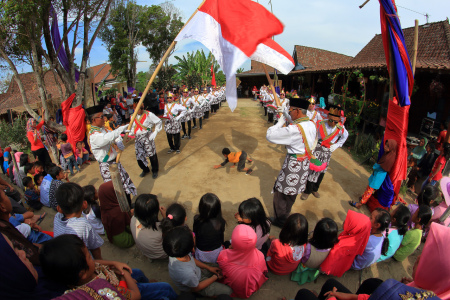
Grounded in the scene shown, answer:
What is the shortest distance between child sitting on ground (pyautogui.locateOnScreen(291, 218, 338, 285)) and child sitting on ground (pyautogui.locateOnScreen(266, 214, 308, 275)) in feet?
0.32

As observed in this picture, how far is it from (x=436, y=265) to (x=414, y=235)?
191 cm

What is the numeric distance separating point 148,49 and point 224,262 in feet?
77.1

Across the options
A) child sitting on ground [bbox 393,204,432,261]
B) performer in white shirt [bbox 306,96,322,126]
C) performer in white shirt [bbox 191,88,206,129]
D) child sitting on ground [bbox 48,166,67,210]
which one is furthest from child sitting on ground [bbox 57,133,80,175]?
child sitting on ground [bbox 393,204,432,261]

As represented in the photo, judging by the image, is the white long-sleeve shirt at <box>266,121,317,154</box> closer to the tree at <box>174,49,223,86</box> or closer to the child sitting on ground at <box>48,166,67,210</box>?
the child sitting on ground at <box>48,166,67,210</box>

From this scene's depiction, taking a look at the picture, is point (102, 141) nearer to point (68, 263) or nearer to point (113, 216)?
point (113, 216)

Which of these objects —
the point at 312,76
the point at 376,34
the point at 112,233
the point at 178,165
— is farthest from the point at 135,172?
the point at 376,34

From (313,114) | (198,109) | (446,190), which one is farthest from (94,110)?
(198,109)

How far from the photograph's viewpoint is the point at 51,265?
120 centimetres

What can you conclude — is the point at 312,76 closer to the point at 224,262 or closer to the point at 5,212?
the point at 224,262

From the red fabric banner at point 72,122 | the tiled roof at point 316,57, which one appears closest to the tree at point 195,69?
the tiled roof at point 316,57

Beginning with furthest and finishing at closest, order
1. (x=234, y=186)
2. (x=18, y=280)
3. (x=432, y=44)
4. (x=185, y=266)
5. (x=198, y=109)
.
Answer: (x=198, y=109) < (x=432, y=44) < (x=234, y=186) < (x=185, y=266) < (x=18, y=280)

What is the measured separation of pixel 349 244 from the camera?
8.03 feet

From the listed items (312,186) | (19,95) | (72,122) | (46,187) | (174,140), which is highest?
(19,95)

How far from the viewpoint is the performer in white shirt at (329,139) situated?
14.2ft
